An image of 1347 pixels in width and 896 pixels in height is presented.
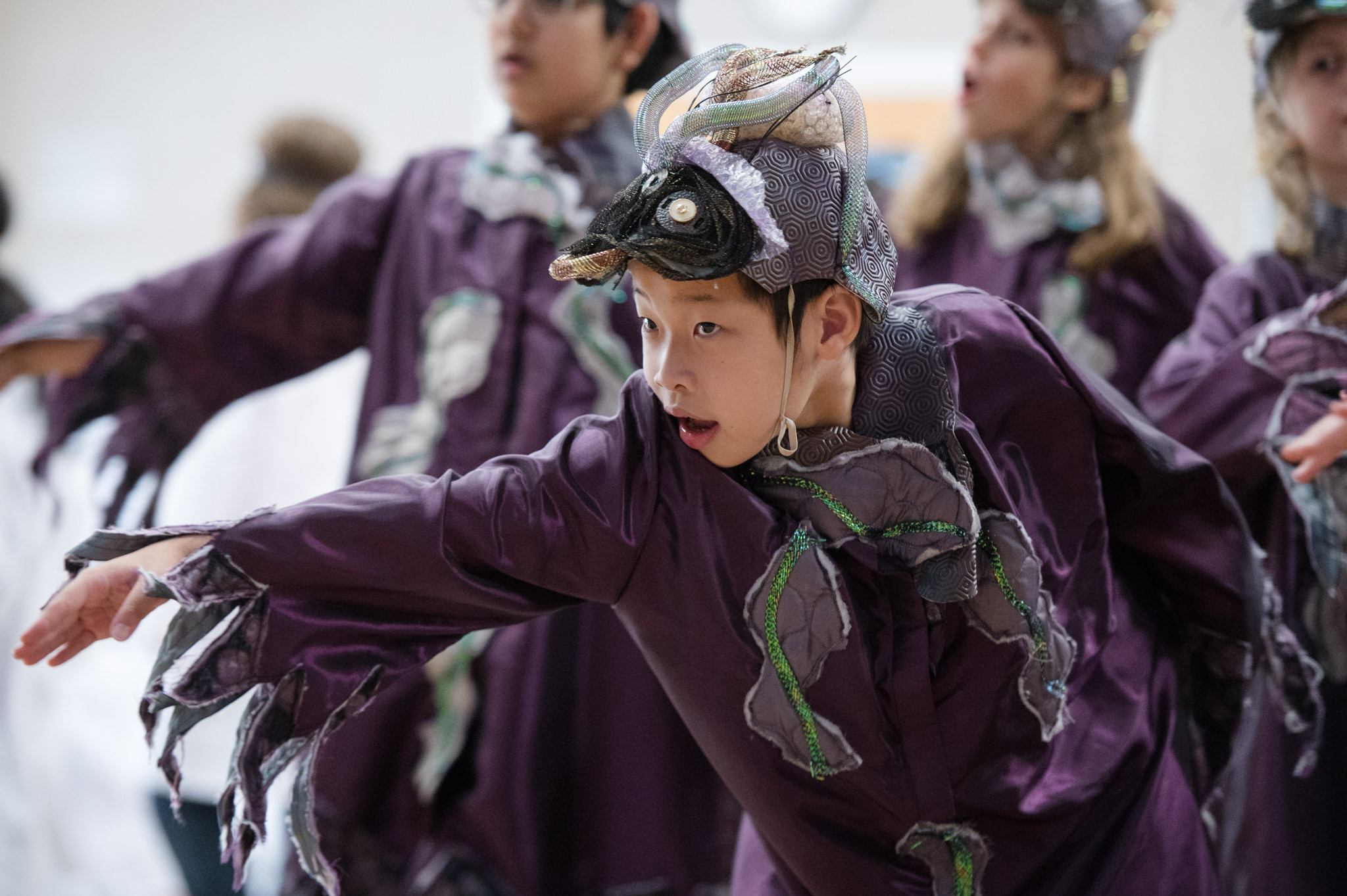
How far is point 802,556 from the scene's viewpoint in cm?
103

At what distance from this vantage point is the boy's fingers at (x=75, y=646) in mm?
939

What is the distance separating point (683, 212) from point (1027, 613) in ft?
1.37

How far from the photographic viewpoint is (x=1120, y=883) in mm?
1110

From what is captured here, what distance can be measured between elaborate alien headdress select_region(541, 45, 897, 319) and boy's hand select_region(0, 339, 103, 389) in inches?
35.6

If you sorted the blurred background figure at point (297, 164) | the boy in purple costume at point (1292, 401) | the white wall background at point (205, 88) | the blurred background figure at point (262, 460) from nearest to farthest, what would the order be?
the boy in purple costume at point (1292, 401)
the blurred background figure at point (262, 460)
the blurred background figure at point (297, 164)
the white wall background at point (205, 88)

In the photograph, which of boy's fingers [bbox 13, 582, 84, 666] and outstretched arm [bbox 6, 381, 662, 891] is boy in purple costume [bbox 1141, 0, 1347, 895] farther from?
boy's fingers [bbox 13, 582, 84, 666]

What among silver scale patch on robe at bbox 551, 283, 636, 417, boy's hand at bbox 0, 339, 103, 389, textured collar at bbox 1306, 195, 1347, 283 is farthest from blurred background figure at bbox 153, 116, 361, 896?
textured collar at bbox 1306, 195, 1347, 283

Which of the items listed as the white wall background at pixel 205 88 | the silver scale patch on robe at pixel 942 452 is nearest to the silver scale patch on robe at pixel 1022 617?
the silver scale patch on robe at pixel 942 452

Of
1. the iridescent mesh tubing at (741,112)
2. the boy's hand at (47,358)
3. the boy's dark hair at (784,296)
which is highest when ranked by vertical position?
the iridescent mesh tubing at (741,112)

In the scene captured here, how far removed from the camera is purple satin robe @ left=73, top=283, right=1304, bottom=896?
3.27 ft

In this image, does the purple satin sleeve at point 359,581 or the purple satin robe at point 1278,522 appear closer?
the purple satin sleeve at point 359,581

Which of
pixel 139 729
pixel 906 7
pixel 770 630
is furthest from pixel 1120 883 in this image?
pixel 906 7

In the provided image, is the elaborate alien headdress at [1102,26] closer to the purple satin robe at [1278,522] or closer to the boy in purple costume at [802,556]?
the purple satin robe at [1278,522]

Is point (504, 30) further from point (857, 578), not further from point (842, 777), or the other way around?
point (842, 777)
